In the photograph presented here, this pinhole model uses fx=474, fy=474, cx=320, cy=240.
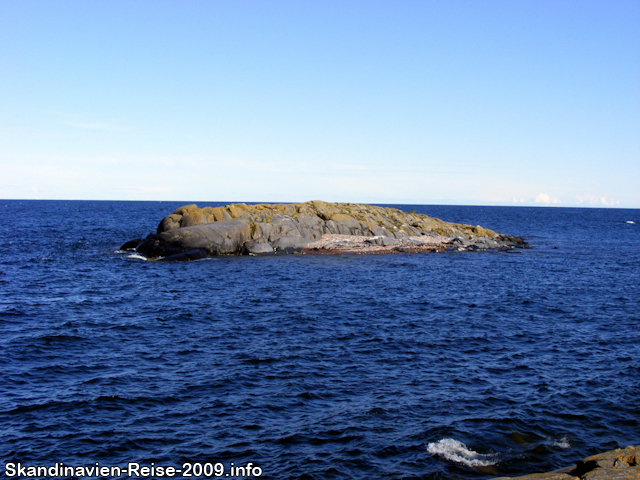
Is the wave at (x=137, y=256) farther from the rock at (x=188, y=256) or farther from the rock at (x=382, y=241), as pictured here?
the rock at (x=382, y=241)

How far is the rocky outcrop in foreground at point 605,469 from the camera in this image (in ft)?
29.8

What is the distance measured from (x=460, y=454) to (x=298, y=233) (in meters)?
40.3

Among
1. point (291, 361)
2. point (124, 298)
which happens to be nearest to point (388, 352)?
point (291, 361)

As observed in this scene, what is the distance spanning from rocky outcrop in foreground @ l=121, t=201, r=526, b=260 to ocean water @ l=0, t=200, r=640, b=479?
11373 mm

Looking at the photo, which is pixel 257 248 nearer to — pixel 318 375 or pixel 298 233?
pixel 298 233

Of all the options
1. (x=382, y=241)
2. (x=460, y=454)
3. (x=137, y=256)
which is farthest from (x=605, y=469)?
(x=382, y=241)

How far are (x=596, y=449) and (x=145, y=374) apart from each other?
1423 cm

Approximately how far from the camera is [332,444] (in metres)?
12.6

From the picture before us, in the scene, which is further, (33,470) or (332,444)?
(332,444)

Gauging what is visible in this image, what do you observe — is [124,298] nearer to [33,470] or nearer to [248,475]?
[33,470]

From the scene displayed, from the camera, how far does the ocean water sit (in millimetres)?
12297

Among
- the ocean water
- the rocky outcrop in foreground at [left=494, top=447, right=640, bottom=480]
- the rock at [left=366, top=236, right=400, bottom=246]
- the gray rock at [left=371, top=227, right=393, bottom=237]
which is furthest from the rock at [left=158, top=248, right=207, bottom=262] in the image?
the rocky outcrop in foreground at [left=494, top=447, right=640, bottom=480]

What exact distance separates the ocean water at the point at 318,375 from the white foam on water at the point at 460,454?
53 mm

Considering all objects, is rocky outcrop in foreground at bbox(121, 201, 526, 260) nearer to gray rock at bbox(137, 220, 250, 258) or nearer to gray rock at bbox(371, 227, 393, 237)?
gray rock at bbox(137, 220, 250, 258)
